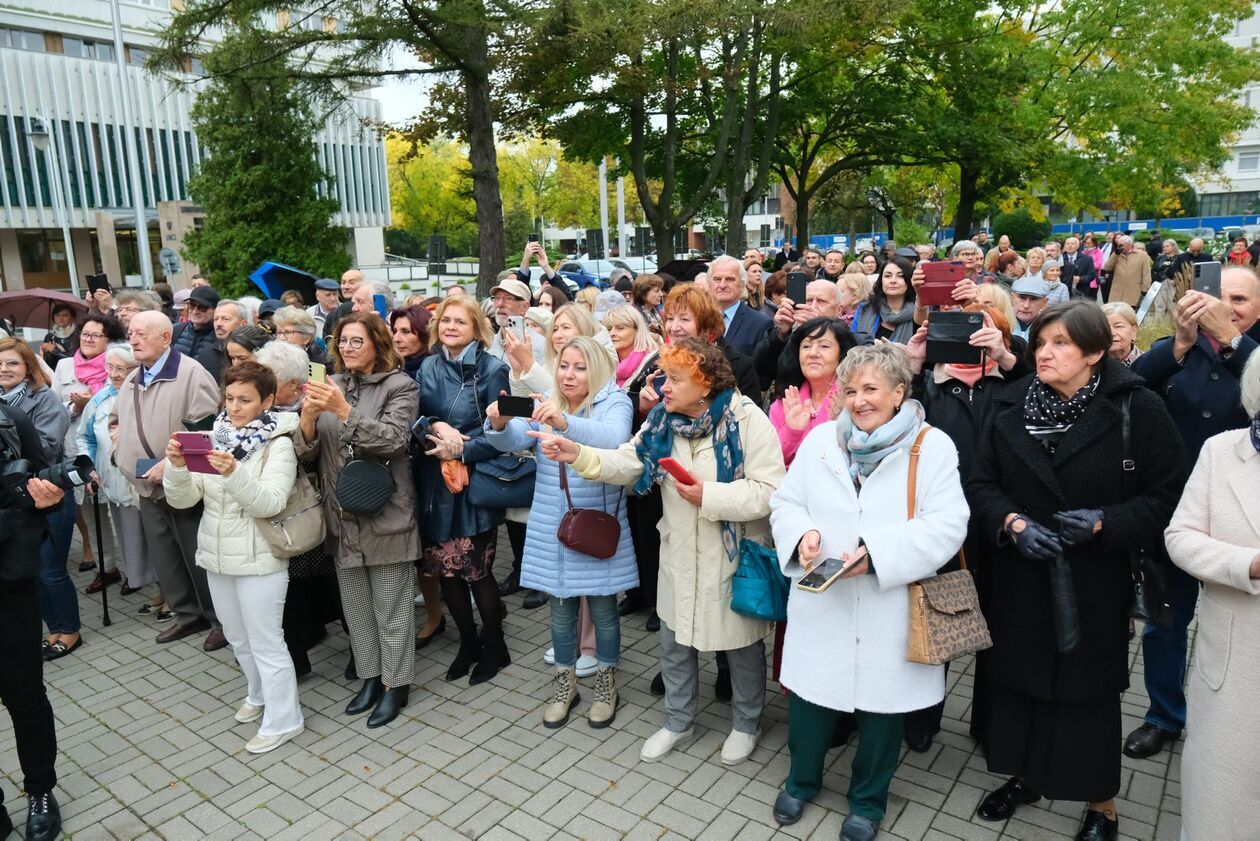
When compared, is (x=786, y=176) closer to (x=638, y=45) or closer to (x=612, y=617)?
(x=638, y=45)

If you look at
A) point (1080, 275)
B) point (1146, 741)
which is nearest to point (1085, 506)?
point (1146, 741)

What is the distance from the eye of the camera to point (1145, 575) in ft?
10.3

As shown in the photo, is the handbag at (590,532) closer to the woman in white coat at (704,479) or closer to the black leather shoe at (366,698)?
the woman in white coat at (704,479)

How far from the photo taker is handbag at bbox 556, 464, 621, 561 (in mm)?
4137

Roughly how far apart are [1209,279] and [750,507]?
2.32 metres

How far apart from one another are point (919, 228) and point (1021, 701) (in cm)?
4583

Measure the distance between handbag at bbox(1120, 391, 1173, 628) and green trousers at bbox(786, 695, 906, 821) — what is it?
98 cm

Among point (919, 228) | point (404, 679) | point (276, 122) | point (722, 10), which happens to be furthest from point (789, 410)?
point (919, 228)

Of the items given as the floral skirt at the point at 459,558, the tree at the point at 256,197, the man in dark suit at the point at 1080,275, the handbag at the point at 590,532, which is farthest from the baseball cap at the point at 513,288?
the man in dark suit at the point at 1080,275

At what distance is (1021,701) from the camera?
11.2 ft

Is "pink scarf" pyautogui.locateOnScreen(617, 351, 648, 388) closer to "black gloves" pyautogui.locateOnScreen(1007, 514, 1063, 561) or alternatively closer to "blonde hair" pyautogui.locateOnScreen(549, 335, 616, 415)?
"blonde hair" pyautogui.locateOnScreen(549, 335, 616, 415)

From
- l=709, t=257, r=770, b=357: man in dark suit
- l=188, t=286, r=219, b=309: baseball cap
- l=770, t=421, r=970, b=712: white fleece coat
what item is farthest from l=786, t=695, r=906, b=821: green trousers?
l=188, t=286, r=219, b=309: baseball cap

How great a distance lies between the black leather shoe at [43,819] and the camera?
375cm

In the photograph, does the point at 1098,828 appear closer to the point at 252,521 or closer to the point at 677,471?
the point at 677,471
